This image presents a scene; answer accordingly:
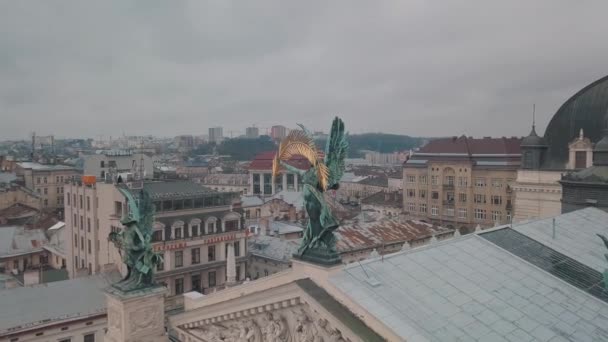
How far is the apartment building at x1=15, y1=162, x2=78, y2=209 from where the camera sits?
10662 centimetres

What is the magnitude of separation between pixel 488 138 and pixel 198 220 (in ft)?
245

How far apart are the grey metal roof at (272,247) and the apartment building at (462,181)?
46399mm

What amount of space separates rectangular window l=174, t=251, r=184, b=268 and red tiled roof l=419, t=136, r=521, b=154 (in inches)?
2671

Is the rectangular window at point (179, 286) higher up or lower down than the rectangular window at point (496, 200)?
lower down

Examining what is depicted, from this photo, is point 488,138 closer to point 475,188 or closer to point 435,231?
point 475,188

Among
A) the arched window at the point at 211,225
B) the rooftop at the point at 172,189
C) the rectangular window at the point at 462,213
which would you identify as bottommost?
the rectangular window at the point at 462,213

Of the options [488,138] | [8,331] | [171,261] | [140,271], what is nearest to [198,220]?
[171,261]

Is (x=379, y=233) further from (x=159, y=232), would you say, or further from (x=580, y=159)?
(x=159, y=232)

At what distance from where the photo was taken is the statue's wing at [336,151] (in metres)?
17.7

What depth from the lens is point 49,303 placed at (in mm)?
37938

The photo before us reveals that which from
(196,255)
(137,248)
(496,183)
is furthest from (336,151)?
(496,183)

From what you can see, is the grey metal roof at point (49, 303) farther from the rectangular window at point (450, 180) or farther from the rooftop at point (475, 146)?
the rooftop at point (475, 146)

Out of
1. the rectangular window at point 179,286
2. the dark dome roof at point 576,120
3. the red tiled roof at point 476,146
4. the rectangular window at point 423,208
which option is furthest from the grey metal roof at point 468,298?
the rectangular window at point 423,208

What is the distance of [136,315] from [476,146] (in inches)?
3647
